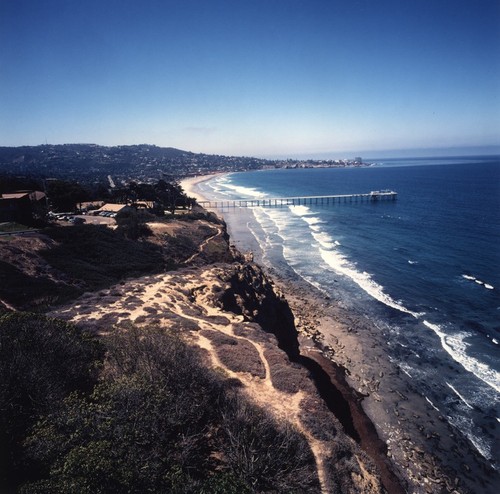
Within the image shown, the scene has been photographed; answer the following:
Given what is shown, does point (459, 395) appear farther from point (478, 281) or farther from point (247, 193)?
point (247, 193)

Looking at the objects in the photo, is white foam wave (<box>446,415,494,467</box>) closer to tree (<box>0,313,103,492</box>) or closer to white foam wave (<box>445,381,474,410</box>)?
white foam wave (<box>445,381,474,410</box>)

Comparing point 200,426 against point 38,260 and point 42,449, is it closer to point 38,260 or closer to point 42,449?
point 42,449

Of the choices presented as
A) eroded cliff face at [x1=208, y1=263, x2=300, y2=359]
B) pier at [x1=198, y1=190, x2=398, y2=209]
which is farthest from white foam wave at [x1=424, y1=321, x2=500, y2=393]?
pier at [x1=198, y1=190, x2=398, y2=209]

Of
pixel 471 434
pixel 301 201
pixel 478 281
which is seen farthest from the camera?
pixel 301 201

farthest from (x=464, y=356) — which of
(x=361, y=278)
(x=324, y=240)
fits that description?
(x=324, y=240)

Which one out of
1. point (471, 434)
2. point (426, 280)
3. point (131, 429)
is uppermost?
point (131, 429)

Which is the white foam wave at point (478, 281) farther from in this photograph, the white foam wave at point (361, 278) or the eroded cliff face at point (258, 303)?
the eroded cliff face at point (258, 303)

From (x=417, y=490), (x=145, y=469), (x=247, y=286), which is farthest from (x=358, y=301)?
(x=145, y=469)

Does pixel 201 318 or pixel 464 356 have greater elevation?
pixel 201 318
